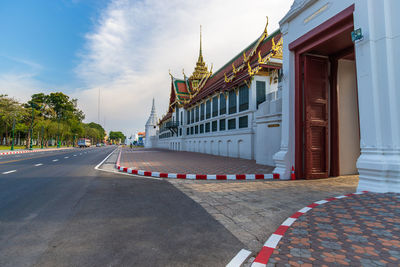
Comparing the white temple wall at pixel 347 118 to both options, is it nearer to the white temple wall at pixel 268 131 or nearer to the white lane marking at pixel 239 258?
the white temple wall at pixel 268 131

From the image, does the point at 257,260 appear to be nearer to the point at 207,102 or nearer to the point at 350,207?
the point at 350,207

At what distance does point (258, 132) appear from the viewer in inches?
543

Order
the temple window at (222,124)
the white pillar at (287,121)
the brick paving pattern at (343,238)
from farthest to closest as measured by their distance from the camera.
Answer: the temple window at (222,124) → the white pillar at (287,121) → the brick paving pattern at (343,238)

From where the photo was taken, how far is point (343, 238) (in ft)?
9.03

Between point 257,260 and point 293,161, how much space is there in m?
6.90

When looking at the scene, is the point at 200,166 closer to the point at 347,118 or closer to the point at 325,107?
the point at 325,107

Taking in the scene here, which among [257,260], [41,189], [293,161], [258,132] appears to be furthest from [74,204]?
[258,132]

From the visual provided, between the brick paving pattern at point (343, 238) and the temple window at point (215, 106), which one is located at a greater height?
the temple window at point (215, 106)

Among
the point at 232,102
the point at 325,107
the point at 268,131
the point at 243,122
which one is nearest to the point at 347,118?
the point at 325,107

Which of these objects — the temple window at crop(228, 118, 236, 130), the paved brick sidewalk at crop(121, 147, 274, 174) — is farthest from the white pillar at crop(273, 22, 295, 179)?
the temple window at crop(228, 118, 236, 130)

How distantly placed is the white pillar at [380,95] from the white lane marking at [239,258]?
471 centimetres

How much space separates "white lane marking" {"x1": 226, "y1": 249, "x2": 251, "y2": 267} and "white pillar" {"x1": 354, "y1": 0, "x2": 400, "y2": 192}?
4708 millimetres

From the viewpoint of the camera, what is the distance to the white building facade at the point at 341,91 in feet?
17.6

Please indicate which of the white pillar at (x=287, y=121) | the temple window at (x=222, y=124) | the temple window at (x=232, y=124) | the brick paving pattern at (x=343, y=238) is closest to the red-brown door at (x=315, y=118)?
the white pillar at (x=287, y=121)
